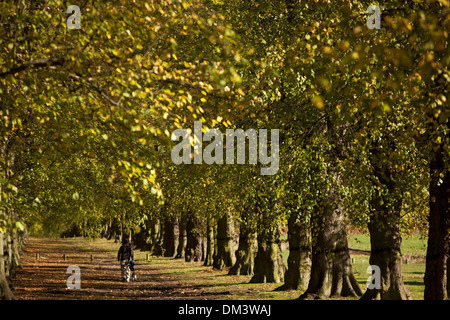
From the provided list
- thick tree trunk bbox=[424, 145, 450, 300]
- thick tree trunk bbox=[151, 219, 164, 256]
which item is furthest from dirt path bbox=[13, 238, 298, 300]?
thick tree trunk bbox=[151, 219, 164, 256]

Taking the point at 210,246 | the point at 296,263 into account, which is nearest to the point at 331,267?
the point at 296,263

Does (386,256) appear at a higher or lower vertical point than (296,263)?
higher

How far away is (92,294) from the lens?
21766 millimetres

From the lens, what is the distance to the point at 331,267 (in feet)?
62.5

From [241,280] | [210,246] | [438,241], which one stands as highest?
[438,241]

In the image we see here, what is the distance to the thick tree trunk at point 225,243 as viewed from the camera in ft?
105

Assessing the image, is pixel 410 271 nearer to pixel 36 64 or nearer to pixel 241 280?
pixel 241 280

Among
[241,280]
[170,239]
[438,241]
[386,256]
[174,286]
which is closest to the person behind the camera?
[438,241]

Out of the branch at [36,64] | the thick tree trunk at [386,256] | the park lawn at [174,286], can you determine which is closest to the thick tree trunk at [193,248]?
the park lawn at [174,286]

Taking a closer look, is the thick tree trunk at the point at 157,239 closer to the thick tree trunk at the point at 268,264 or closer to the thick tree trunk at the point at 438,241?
the thick tree trunk at the point at 268,264

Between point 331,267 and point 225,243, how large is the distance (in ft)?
46.3

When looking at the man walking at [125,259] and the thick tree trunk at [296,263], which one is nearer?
the thick tree trunk at [296,263]

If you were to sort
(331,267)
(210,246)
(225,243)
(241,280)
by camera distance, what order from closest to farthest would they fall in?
(331,267), (241,280), (225,243), (210,246)

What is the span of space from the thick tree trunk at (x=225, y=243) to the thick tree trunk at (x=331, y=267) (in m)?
12.6
